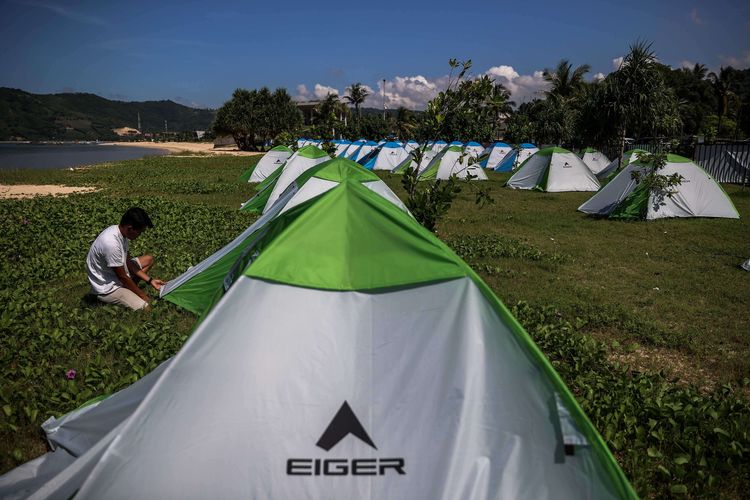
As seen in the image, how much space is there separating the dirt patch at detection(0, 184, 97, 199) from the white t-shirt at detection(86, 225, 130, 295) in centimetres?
1392

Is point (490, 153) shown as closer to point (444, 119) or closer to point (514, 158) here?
point (514, 158)

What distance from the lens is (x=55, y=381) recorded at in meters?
4.67

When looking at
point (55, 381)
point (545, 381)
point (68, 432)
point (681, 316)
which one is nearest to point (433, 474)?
point (545, 381)

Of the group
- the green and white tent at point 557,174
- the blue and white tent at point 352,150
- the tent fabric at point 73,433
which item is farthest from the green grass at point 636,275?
the blue and white tent at point 352,150

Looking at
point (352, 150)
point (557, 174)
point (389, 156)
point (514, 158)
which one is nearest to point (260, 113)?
point (352, 150)

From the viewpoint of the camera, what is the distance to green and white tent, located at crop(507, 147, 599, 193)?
21.1m

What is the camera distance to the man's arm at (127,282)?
6062 mm

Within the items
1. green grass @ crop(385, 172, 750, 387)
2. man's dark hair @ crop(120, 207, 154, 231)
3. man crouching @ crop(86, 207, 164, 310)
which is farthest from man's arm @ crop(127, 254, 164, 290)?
green grass @ crop(385, 172, 750, 387)

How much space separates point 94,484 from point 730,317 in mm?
7436

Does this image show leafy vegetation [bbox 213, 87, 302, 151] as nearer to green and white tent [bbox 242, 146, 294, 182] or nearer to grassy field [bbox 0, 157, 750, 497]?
green and white tent [bbox 242, 146, 294, 182]

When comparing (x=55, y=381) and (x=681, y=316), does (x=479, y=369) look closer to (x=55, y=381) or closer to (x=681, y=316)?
(x=55, y=381)

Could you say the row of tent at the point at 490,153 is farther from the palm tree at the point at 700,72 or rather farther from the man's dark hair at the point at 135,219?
the palm tree at the point at 700,72

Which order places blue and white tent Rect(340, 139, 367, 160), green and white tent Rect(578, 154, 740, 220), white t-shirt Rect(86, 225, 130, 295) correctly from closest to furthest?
white t-shirt Rect(86, 225, 130, 295) → green and white tent Rect(578, 154, 740, 220) → blue and white tent Rect(340, 139, 367, 160)

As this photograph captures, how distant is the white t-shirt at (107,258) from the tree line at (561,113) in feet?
13.4
